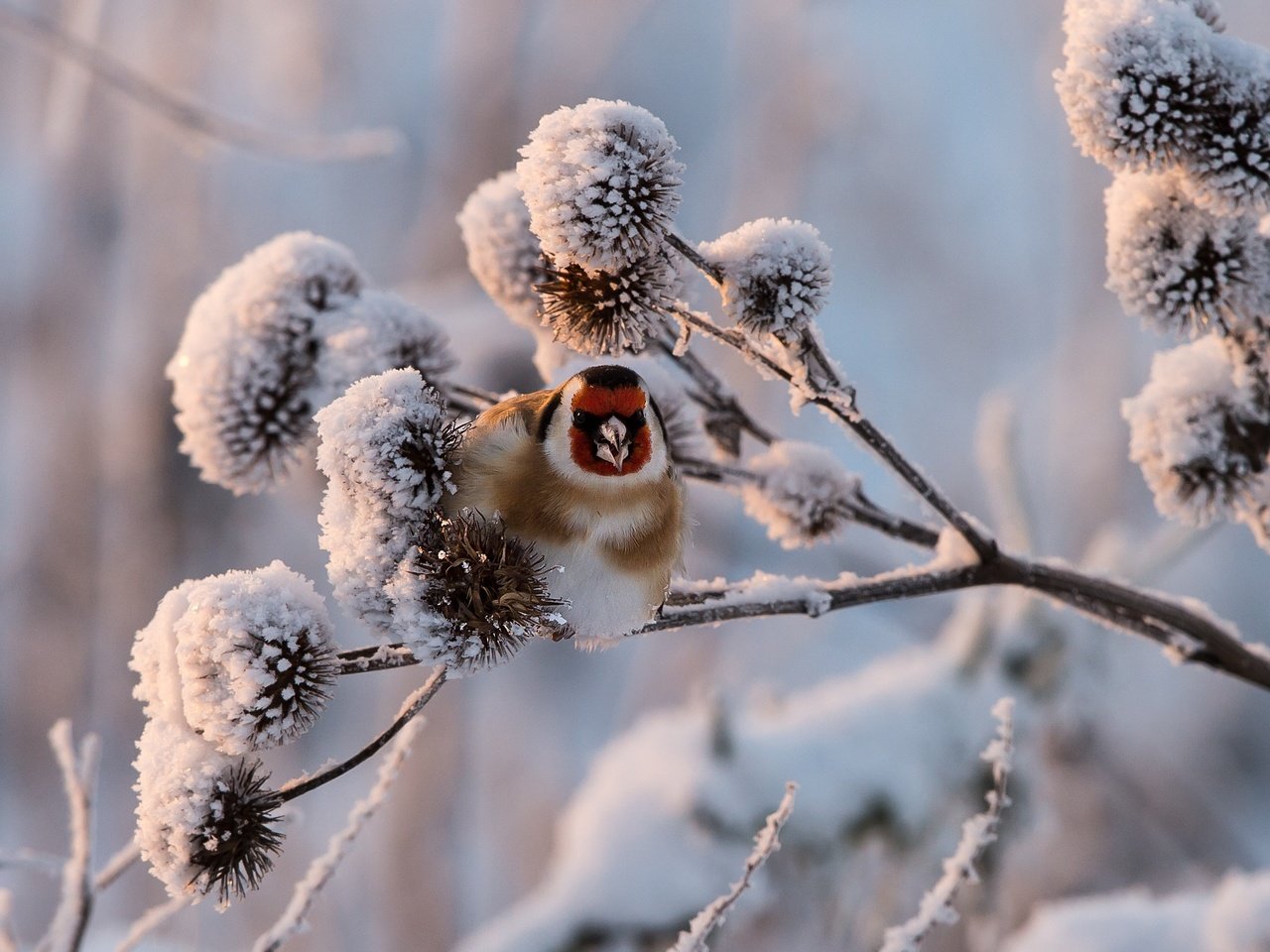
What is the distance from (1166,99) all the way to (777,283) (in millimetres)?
409

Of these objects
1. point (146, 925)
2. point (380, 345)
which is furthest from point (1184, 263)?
point (146, 925)

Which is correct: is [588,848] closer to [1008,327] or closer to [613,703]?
[613,703]

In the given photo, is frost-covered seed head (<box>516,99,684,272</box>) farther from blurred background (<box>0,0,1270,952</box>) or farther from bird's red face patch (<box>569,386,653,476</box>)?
blurred background (<box>0,0,1270,952</box>)

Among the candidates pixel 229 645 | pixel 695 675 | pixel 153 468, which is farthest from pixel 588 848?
pixel 153 468

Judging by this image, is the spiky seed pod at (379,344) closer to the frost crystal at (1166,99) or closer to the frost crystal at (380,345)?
the frost crystal at (380,345)

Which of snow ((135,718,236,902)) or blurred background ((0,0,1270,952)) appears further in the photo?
blurred background ((0,0,1270,952))

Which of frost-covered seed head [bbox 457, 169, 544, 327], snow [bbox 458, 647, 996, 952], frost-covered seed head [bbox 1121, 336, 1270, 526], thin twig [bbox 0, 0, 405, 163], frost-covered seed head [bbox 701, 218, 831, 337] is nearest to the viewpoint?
frost-covered seed head [bbox 701, 218, 831, 337]

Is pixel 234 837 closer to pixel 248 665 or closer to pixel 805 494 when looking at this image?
pixel 248 665

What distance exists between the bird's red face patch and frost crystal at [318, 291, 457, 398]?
0.21 m

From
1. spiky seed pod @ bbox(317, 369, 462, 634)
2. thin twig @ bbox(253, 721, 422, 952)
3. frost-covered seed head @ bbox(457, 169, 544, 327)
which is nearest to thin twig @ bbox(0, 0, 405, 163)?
frost-covered seed head @ bbox(457, 169, 544, 327)

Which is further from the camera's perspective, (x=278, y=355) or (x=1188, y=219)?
(x=278, y=355)

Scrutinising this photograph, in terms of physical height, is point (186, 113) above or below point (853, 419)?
above

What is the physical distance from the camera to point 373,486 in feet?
3.18

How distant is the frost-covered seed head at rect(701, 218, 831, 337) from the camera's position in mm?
1017
